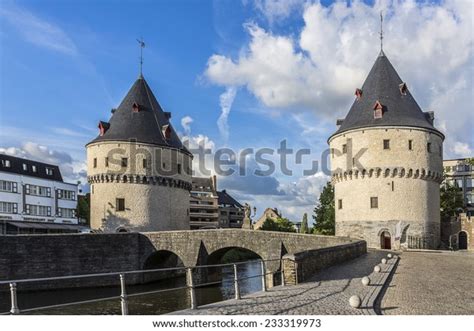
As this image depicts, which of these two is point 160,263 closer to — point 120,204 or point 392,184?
point 120,204

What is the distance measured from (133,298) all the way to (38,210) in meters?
30.1

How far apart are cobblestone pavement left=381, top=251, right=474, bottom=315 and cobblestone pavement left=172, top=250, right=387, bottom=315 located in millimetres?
893

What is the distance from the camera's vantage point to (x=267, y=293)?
11.6 meters

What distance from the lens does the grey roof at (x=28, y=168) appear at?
155 feet

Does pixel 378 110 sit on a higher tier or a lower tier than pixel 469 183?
higher

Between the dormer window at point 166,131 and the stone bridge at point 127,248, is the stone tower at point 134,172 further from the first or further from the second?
the stone bridge at point 127,248

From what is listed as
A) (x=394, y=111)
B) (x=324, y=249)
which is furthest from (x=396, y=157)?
(x=324, y=249)

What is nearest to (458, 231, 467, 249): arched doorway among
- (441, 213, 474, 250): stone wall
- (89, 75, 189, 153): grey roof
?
(441, 213, 474, 250): stone wall

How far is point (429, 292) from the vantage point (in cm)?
1193

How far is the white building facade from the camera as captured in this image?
45312 millimetres

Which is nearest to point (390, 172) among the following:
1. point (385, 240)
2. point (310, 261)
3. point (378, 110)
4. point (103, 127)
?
point (378, 110)

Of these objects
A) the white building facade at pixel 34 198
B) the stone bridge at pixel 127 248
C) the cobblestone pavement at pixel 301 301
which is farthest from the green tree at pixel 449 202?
the cobblestone pavement at pixel 301 301

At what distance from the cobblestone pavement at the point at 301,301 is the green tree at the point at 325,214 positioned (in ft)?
109
